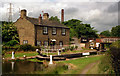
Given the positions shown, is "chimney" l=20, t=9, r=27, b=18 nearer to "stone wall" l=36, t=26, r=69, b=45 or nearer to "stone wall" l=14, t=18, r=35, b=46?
"stone wall" l=14, t=18, r=35, b=46

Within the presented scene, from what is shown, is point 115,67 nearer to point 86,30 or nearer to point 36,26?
point 36,26

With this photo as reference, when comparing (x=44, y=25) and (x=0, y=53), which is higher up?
(x=44, y=25)

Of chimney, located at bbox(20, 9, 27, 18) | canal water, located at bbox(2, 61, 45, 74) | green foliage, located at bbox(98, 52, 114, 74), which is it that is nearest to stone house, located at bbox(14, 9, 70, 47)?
chimney, located at bbox(20, 9, 27, 18)

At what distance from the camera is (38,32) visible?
26234mm

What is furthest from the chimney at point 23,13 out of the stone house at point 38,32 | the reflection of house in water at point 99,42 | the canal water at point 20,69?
the canal water at point 20,69

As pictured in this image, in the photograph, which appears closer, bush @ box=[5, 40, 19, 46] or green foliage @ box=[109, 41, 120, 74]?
green foliage @ box=[109, 41, 120, 74]

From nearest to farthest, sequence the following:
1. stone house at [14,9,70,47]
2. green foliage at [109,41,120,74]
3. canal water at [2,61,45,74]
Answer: green foliage at [109,41,120,74]
canal water at [2,61,45,74]
stone house at [14,9,70,47]

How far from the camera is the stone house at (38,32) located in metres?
26.1

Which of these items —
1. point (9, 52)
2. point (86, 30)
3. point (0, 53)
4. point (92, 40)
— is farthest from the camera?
point (86, 30)

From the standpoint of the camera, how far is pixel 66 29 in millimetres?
30641

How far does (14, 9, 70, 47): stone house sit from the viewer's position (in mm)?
26059

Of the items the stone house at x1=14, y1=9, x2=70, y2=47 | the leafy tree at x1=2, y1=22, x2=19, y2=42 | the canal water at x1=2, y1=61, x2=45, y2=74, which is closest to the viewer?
the canal water at x1=2, y1=61, x2=45, y2=74

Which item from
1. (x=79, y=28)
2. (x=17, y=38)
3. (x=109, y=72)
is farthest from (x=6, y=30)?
(x=79, y=28)

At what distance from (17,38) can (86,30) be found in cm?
2933
